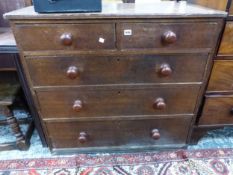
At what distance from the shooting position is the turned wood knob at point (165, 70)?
34.9 inches

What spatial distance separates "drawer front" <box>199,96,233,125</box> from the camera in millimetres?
1088

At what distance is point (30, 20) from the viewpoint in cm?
76

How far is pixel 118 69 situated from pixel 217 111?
2.27ft

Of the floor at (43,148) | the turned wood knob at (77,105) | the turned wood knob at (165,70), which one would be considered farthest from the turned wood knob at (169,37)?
the floor at (43,148)

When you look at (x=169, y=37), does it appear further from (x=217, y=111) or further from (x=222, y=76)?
(x=217, y=111)

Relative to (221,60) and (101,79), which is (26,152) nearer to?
(101,79)

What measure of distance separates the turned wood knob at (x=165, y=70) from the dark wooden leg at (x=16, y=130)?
90 centimetres

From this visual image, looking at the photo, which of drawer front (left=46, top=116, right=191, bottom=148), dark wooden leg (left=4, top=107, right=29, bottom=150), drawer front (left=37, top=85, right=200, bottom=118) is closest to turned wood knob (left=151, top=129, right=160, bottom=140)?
drawer front (left=46, top=116, right=191, bottom=148)

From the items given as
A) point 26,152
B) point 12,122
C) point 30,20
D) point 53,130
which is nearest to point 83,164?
Result: point 53,130

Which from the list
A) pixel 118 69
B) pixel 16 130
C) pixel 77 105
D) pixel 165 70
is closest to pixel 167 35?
pixel 165 70

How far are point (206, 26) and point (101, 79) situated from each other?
0.54 m

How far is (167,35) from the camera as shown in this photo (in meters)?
0.80

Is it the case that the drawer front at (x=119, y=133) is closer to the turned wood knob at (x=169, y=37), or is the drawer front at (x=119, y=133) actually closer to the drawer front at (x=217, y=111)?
the drawer front at (x=217, y=111)

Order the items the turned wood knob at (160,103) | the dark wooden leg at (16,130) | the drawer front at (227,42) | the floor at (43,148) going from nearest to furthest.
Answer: the drawer front at (227,42), the turned wood knob at (160,103), the dark wooden leg at (16,130), the floor at (43,148)
